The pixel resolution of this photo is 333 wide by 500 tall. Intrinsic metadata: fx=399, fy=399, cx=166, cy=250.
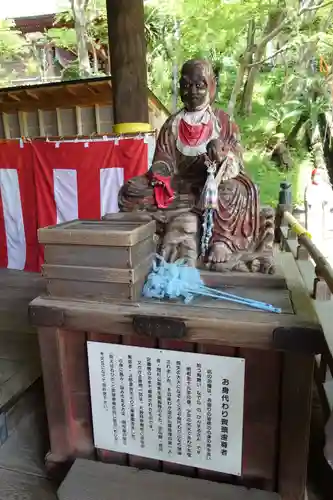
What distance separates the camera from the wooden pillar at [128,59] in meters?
4.50

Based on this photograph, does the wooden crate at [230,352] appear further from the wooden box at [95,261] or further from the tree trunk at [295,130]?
the tree trunk at [295,130]

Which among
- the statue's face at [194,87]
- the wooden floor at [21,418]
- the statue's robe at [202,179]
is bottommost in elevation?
the wooden floor at [21,418]

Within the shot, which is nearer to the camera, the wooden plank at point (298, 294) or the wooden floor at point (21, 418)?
the wooden plank at point (298, 294)

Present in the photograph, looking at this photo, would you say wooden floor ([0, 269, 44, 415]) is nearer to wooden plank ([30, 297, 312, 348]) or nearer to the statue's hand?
wooden plank ([30, 297, 312, 348])

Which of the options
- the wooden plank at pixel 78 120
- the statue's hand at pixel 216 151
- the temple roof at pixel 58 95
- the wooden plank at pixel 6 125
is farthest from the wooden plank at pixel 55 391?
the wooden plank at pixel 6 125

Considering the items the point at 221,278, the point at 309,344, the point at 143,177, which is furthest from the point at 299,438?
the point at 143,177

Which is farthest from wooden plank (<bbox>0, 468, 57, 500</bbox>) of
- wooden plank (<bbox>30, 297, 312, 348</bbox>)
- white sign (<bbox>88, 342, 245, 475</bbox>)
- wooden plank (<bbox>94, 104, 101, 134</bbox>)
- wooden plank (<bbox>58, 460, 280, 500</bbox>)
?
wooden plank (<bbox>94, 104, 101, 134</bbox>)

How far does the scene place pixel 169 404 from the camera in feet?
6.07

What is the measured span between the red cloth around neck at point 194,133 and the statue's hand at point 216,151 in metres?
0.15

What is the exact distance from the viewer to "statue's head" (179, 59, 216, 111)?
212 cm

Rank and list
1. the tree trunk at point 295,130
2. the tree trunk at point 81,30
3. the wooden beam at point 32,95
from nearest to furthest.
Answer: the wooden beam at point 32,95 → the tree trunk at point 81,30 → the tree trunk at point 295,130

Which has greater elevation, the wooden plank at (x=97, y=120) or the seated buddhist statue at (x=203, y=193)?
the wooden plank at (x=97, y=120)

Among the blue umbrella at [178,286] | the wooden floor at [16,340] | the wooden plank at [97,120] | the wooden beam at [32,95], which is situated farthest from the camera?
the wooden plank at [97,120]

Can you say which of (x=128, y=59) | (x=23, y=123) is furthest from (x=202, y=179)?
(x=23, y=123)
